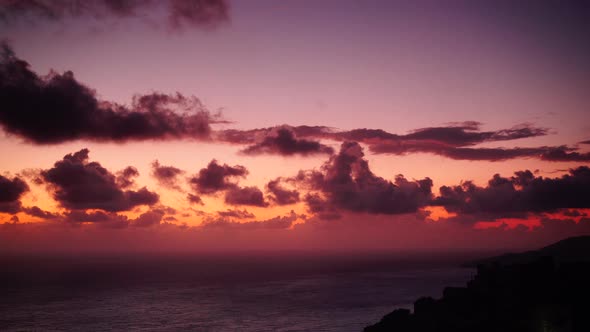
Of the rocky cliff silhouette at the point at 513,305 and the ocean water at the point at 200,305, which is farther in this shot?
the ocean water at the point at 200,305

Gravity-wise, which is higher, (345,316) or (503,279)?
(503,279)

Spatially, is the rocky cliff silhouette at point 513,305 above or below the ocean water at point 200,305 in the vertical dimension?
above

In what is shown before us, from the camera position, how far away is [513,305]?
62781 mm

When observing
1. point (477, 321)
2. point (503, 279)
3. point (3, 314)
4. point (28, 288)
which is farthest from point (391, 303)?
point (28, 288)

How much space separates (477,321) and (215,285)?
144280 mm

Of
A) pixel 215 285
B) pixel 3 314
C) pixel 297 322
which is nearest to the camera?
pixel 297 322

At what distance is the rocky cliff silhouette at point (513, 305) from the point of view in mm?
57688

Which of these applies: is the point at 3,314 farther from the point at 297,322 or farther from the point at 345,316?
the point at 345,316

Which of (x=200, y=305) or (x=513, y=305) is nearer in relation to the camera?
(x=513, y=305)

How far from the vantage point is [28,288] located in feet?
551

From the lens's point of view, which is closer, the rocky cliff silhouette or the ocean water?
the rocky cliff silhouette

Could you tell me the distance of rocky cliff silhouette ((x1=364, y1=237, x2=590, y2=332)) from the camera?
57.7 m

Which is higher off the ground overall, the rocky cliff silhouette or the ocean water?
the rocky cliff silhouette

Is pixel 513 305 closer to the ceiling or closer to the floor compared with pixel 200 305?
closer to the ceiling
